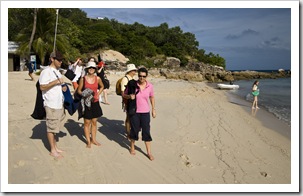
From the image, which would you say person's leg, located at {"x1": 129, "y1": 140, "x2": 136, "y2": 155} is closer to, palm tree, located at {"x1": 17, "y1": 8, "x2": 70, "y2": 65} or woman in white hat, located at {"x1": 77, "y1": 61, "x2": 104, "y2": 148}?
woman in white hat, located at {"x1": 77, "y1": 61, "x2": 104, "y2": 148}

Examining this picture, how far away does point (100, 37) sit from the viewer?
44750 millimetres

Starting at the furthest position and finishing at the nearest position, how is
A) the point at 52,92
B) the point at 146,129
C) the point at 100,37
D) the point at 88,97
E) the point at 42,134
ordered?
the point at 100,37 < the point at 42,134 < the point at 88,97 < the point at 146,129 < the point at 52,92

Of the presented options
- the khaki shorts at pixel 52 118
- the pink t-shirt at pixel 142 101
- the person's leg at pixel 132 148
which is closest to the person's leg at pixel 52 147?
the khaki shorts at pixel 52 118

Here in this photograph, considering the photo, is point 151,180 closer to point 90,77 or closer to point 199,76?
point 90,77

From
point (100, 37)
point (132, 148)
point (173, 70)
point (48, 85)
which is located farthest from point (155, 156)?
point (100, 37)

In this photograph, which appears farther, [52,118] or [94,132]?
[94,132]

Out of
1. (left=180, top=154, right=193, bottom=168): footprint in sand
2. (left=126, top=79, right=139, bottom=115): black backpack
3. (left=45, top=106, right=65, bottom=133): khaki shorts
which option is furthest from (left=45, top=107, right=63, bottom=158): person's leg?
(left=180, top=154, right=193, bottom=168): footprint in sand

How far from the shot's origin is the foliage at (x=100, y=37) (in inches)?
1104

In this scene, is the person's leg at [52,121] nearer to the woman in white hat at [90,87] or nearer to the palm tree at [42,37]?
the woman in white hat at [90,87]

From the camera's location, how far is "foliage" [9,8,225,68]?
2805cm

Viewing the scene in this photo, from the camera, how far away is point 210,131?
7.71 m

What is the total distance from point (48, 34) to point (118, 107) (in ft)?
70.3

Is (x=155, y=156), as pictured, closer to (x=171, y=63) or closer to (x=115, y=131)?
(x=115, y=131)

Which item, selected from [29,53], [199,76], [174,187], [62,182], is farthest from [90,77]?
[199,76]
